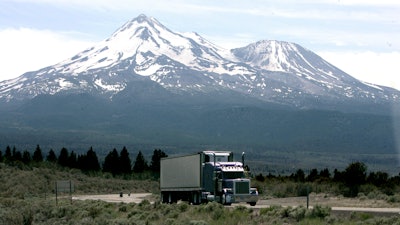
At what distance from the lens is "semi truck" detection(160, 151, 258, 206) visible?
48219mm

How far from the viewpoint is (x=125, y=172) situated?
448 feet

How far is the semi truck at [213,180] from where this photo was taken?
48.2 m

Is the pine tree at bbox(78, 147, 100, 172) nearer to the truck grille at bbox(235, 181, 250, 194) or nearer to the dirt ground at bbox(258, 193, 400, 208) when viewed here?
the dirt ground at bbox(258, 193, 400, 208)

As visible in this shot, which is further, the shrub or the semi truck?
the semi truck

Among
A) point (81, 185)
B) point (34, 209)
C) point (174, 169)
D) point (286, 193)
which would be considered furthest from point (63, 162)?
point (34, 209)

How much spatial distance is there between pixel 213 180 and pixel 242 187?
1.75m

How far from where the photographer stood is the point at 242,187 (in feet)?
159

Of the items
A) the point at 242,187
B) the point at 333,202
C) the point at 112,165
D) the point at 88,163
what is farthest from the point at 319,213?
the point at 112,165

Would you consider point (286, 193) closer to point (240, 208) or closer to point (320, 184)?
point (320, 184)

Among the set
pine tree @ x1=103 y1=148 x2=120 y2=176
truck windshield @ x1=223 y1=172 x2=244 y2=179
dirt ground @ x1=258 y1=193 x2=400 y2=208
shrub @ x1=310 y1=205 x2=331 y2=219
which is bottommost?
dirt ground @ x1=258 y1=193 x2=400 y2=208

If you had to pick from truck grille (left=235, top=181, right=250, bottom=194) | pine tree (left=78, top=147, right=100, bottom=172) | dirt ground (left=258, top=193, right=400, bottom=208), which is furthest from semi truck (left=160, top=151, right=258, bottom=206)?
pine tree (left=78, top=147, right=100, bottom=172)

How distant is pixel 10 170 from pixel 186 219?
201 ft

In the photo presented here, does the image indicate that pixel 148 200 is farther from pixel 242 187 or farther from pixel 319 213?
pixel 319 213

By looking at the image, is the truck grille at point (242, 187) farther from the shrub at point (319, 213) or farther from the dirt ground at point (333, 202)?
the shrub at point (319, 213)
